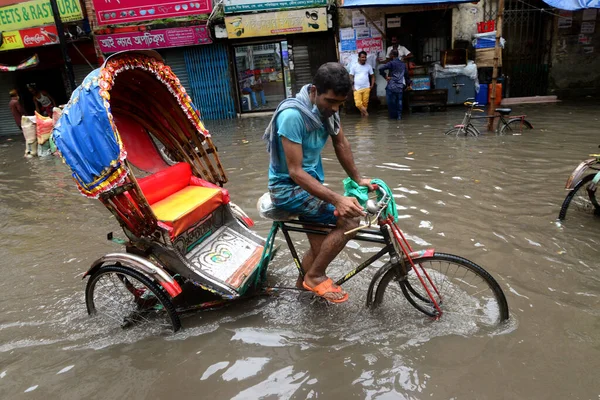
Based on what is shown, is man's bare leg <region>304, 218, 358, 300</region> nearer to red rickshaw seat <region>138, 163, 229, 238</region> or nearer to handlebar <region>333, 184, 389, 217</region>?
handlebar <region>333, 184, 389, 217</region>

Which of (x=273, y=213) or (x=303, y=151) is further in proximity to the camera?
(x=273, y=213)

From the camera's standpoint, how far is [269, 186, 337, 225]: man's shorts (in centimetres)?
270

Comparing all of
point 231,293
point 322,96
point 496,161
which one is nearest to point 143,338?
point 231,293

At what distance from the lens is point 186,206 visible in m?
3.12

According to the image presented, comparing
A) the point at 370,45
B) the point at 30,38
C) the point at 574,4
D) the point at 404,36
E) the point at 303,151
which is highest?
the point at 30,38

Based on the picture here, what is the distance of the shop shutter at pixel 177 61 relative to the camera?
13.2 metres

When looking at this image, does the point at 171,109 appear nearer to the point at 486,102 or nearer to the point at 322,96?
the point at 322,96

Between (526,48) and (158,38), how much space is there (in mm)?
10754

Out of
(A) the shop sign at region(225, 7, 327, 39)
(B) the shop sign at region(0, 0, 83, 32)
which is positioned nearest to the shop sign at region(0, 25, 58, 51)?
(B) the shop sign at region(0, 0, 83, 32)

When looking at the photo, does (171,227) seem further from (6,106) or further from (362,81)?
(6,106)

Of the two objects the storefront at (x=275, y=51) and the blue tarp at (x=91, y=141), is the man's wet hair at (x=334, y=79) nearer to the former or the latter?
the blue tarp at (x=91, y=141)

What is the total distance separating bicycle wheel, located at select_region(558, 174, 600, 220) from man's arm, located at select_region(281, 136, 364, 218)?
276 centimetres

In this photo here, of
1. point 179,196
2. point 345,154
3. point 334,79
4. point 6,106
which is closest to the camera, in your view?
point 334,79

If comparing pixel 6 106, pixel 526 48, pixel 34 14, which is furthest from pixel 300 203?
pixel 6 106
